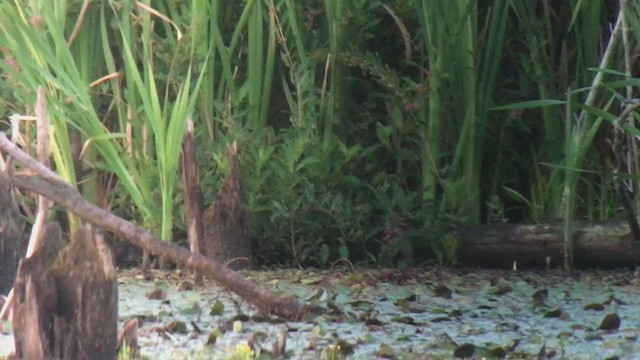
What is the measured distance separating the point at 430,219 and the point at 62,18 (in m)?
1.30

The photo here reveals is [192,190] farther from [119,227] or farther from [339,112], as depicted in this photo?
[119,227]

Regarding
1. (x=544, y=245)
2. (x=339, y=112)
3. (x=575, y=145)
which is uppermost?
(x=339, y=112)

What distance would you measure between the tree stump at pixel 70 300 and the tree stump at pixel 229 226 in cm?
137

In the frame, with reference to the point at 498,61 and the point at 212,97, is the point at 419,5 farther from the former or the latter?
the point at 212,97

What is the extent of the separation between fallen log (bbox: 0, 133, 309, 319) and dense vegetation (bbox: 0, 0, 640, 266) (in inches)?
34.7

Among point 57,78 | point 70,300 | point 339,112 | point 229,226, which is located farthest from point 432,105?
point 70,300

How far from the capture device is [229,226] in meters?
3.57

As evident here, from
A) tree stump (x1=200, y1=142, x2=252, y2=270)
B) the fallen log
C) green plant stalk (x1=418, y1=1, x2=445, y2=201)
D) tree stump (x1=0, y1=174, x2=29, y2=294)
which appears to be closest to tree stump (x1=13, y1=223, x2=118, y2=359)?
the fallen log

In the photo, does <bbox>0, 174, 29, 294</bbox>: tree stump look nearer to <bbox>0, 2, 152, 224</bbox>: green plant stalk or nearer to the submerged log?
<bbox>0, 2, 152, 224</bbox>: green plant stalk

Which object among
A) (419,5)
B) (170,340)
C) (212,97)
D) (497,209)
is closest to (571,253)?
(497,209)

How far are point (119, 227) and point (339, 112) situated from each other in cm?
153

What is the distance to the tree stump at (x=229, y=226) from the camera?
139 inches

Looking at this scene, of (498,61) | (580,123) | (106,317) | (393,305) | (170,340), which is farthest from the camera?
(498,61)

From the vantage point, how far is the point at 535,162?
155 inches
